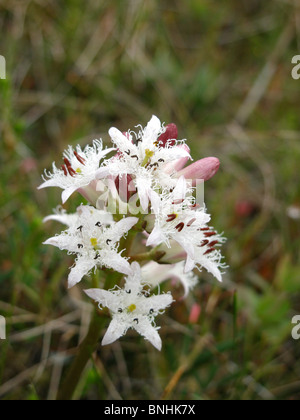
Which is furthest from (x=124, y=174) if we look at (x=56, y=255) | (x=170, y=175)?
(x=56, y=255)

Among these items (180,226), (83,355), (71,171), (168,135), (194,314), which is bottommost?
(83,355)

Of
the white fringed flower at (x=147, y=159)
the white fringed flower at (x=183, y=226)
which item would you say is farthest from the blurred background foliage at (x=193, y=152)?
the white fringed flower at (x=147, y=159)

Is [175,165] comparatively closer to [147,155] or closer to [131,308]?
[147,155]

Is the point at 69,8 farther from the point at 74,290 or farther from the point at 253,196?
the point at 74,290

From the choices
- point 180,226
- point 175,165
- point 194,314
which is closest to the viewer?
point 180,226

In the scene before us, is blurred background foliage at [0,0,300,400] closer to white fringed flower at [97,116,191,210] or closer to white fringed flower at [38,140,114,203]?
white fringed flower at [38,140,114,203]

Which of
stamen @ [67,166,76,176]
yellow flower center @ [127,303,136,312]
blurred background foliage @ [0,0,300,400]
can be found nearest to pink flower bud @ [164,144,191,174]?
stamen @ [67,166,76,176]

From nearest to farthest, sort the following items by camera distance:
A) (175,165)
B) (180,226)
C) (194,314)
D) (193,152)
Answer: (180,226) → (175,165) → (194,314) → (193,152)

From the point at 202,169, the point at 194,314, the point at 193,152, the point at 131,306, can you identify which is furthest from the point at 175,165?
the point at 193,152

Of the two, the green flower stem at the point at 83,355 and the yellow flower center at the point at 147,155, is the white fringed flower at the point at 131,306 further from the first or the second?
the yellow flower center at the point at 147,155
